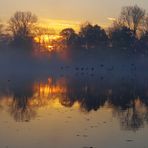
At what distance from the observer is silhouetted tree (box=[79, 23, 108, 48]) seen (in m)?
113

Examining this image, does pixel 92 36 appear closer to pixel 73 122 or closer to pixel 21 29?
pixel 21 29

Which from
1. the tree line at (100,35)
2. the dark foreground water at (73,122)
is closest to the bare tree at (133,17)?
the tree line at (100,35)

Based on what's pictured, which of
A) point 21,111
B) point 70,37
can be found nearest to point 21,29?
point 70,37

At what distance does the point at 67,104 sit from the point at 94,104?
1620 mm

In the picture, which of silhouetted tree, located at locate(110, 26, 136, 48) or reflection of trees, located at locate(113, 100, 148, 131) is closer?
reflection of trees, located at locate(113, 100, 148, 131)

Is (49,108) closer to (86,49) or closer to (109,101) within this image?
(109,101)

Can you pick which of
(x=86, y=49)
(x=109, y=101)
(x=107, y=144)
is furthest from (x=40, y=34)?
(x=107, y=144)

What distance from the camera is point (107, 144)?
16.9 m

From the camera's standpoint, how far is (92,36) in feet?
374

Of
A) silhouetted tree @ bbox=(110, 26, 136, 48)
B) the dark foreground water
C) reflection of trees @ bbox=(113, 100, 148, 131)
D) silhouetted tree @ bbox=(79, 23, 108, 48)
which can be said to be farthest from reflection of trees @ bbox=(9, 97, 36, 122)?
silhouetted tree @ bbox=(79, 23, 108, 48)

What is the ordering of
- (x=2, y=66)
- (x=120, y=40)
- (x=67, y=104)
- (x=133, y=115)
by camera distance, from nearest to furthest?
1. (x=133, y=115)
2. (x=67, y=104)
3. (x=2, y=66)
4. (x=120, y=40)

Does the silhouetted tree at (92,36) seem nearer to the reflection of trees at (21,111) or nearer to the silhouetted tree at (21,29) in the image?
the silhouetted tree at (21,29)

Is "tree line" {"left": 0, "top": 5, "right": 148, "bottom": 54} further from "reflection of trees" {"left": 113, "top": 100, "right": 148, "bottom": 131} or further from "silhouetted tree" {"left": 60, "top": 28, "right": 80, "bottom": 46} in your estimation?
"reflection of trees" {"left": 113, "top": 100, "right": 148, "bottom": 131}

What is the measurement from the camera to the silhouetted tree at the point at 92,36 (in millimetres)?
113062
